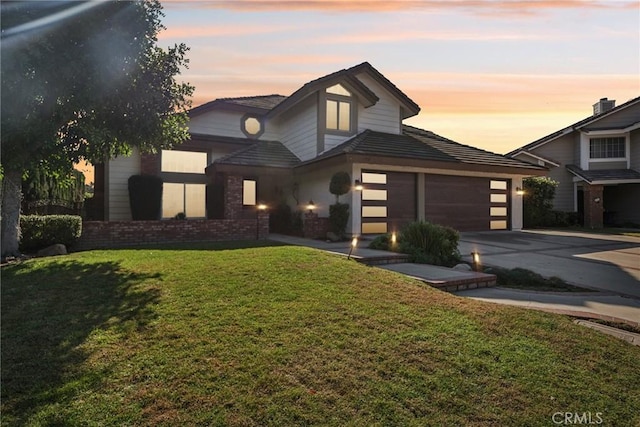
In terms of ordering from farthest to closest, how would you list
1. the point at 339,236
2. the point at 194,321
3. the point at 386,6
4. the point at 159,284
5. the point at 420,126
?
the point at 420,126 → the point at 339,236 → the point at 386,6 → the point at 159,284 → the point at 194,321

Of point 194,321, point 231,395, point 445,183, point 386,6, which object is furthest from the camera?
point 445,183

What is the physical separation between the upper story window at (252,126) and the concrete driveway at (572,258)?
11454mm

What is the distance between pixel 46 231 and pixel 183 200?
7.40m

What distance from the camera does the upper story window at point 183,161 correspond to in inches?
634

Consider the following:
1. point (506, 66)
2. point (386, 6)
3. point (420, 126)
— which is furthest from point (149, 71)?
point (420, 126)

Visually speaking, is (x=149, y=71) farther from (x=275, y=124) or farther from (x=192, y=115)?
(x=275, y=124)

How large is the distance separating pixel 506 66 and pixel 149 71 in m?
8.34

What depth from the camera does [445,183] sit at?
50.0ft

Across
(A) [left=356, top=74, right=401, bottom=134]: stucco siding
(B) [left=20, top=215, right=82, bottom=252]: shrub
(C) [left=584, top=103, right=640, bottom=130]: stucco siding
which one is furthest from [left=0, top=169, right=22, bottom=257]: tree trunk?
(C) [left=584, top=103, right=640, bottom=130]: stucco siding

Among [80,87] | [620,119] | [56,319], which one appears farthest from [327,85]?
[620,119]

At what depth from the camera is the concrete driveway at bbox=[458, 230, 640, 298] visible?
711 cm

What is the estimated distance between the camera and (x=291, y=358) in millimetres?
3371

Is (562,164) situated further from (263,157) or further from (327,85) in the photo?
(263,157)

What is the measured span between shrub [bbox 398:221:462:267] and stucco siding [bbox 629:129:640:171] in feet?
73.0
